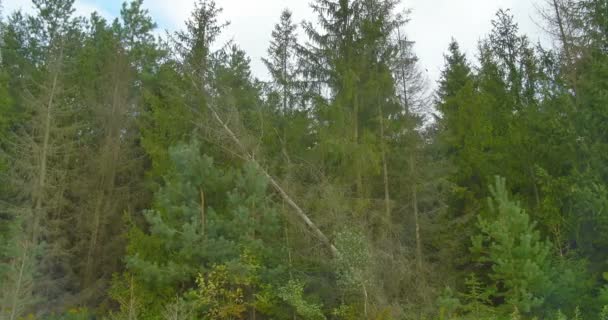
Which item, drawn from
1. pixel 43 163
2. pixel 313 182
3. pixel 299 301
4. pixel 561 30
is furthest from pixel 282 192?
pixel 561 30

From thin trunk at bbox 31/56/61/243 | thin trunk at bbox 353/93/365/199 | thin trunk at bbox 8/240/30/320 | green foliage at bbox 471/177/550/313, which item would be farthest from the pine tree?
green foliage at bbox 471/177/550/313

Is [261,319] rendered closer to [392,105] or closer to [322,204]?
[322,204]

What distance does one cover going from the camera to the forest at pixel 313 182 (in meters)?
14.2

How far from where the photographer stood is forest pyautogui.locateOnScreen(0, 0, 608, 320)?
46.5ft

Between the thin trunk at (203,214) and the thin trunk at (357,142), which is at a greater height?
the thin trunk at (357,142)

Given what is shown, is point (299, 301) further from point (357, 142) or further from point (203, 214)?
point (357, 142)

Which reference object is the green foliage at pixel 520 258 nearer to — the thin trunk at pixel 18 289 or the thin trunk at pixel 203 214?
the thin trunk at pixel 203 214

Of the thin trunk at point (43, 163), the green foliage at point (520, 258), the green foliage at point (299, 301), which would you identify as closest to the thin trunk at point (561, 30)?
the green foliage at point (520, 258)

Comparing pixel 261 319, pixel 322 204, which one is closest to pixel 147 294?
pixel 261 319

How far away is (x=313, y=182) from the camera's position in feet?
55.3

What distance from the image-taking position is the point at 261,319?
16.4 m

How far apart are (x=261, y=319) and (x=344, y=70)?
28.4ft

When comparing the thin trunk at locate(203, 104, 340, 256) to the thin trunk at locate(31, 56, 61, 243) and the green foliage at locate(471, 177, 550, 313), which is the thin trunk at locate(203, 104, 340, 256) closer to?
the green foliage at locate(471, 177, 550, 313)

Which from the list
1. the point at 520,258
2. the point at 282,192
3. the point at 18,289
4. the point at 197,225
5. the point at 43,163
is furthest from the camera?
the point at 43,163
